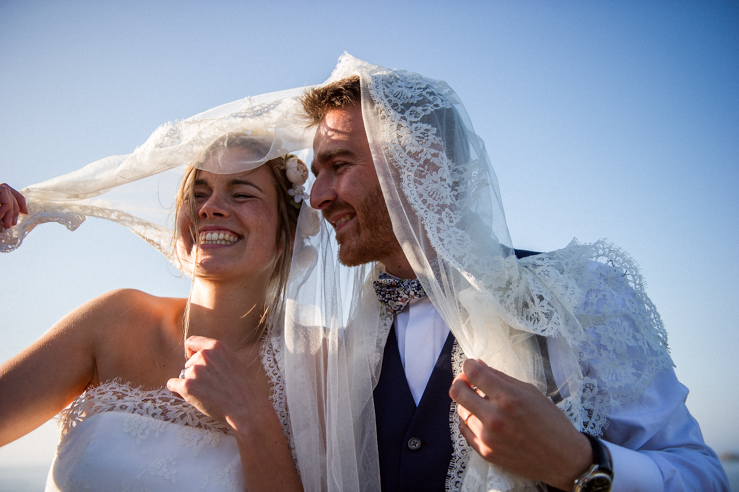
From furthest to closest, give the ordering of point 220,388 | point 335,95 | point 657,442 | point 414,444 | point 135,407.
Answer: point 335,95, point 135,407, point 220,388, point 414,444, point 657,442

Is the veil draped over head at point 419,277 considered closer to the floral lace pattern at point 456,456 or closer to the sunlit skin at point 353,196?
the floral lace pattern at point 456,456

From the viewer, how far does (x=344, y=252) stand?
9.25ft

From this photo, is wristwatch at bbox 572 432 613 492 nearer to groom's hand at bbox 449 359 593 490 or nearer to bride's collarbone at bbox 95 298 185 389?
groom's hand at bbox 449 359 593 490

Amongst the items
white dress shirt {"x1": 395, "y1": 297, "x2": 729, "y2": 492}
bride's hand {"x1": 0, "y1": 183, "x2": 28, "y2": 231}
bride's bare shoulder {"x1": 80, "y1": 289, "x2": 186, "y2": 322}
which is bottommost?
white dress shirt {"x1": 395, "y1": 297, "x2": 729, "y2": 492}

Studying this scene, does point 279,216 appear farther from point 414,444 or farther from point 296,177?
point 414,444

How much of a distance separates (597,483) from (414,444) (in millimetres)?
728

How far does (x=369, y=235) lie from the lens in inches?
110

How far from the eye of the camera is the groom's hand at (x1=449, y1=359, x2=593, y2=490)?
5.66ft

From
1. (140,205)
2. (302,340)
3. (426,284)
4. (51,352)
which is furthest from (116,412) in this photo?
(426,284)

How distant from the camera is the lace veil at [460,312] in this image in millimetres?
2096

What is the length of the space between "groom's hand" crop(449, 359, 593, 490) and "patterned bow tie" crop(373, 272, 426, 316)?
2.89 feet

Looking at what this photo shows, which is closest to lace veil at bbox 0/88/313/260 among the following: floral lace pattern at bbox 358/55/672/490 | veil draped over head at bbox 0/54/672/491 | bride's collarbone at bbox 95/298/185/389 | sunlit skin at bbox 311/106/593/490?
veil draped over head at bbox 0/54/672/491

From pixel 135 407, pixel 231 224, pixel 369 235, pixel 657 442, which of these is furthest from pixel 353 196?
pixel 657 442

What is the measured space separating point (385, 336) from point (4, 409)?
1.81 metres
